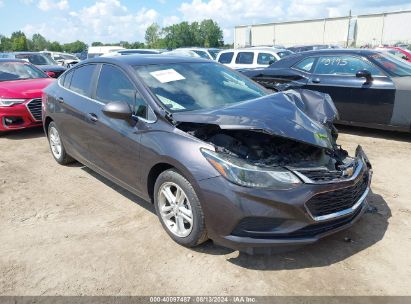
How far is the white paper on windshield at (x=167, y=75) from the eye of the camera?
3927 millimetres

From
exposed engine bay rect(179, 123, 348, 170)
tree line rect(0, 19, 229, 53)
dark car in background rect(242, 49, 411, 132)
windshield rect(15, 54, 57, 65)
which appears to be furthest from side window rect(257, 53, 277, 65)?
tree line rect(0, 19, 229, 53)

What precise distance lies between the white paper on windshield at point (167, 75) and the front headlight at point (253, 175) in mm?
1316

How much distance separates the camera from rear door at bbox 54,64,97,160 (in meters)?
4.58

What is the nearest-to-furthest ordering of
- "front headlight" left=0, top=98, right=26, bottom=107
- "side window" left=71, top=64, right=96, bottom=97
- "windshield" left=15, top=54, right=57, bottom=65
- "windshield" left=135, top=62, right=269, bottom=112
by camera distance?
1. "windshield" left=135, top=62, right=269, bottom=112
2. "side window" left=71, top=64, right=96, bottom=97
3. "front headlight" left=0, top=98, right=26, bottom=107
4. "windshield" left=15, top=54, right=57, bottom=65

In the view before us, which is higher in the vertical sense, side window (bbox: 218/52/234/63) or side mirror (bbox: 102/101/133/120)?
side mirror (bbox: 102/101/133/120)

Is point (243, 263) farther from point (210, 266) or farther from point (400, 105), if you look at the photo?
point (400, 105)

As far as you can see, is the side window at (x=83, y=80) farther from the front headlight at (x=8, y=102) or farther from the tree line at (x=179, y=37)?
the tree line at (x=179, y=37)

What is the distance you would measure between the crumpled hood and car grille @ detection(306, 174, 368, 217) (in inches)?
16.1

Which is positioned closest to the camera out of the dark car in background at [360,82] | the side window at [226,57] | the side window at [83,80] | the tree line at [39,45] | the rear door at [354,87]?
the side window at [83,80]

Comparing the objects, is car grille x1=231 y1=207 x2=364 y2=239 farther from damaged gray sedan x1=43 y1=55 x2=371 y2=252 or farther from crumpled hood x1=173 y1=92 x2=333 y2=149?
crumpled hood x1=173 y1=92 x2=333 y2=149

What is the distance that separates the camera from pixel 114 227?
3854mm

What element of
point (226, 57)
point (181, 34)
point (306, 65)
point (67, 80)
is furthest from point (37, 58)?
point (181, 34)

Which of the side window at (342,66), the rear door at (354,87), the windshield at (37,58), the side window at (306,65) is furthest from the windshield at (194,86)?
the windshield at (37,58)

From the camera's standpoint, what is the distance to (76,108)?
4.71 metres
